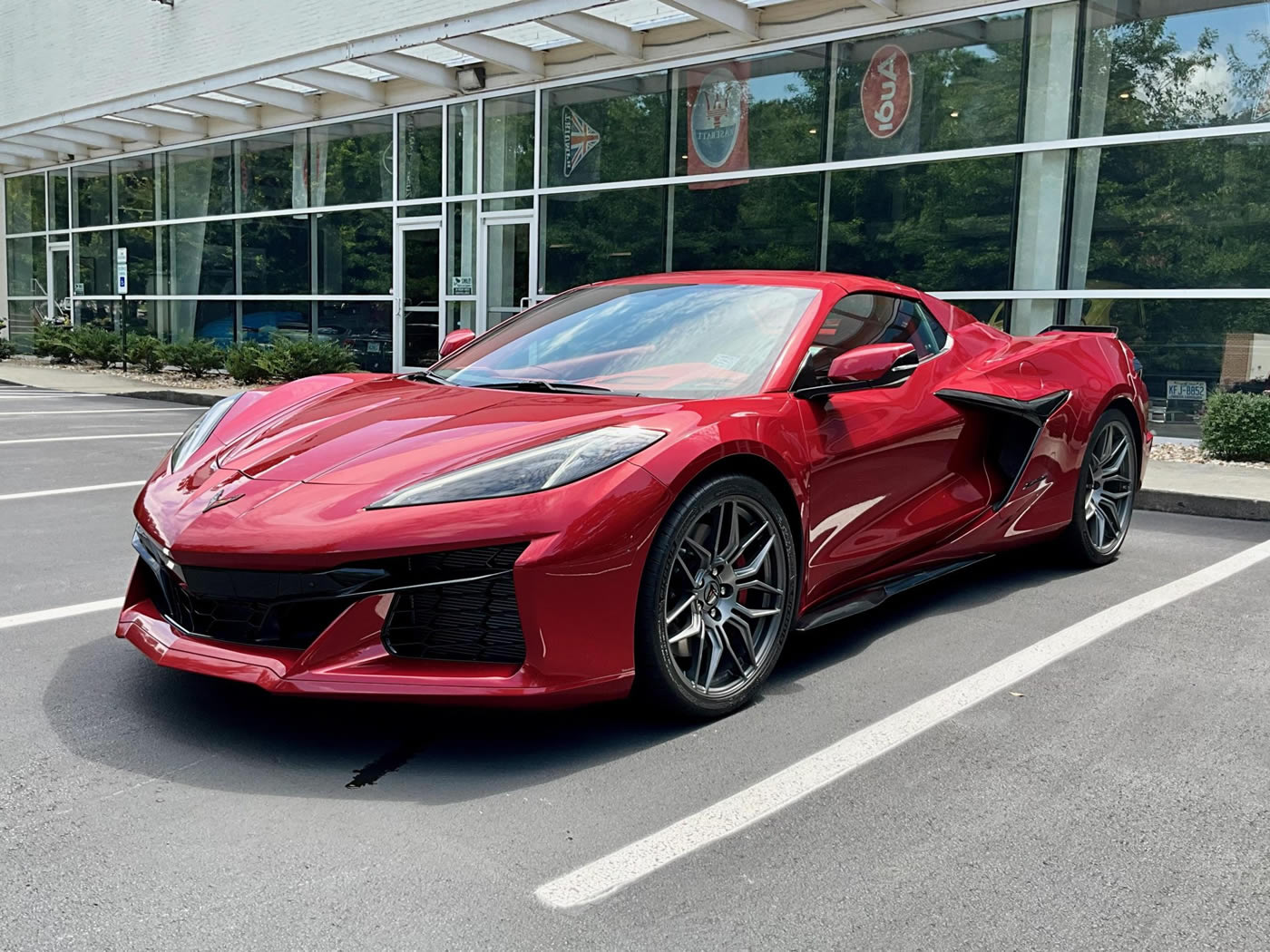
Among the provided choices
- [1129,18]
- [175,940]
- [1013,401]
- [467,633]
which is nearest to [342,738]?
[467,633]

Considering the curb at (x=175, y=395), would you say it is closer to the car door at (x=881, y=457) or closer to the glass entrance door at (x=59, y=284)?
the glass entrance door at (x=59, y=284)

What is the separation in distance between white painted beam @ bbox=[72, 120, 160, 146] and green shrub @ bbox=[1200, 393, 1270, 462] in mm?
19549

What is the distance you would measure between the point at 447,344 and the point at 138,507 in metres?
1.76

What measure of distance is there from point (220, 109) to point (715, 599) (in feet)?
61.3

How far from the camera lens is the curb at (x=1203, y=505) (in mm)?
7352

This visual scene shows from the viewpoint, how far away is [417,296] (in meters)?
17.4

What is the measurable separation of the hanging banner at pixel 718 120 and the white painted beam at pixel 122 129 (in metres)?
12.8

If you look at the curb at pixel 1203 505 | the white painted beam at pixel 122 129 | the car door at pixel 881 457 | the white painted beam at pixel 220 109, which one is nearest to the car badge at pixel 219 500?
the car door at pixel 881 457

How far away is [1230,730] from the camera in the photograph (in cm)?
341

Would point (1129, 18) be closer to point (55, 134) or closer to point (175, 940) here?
point (175, 940)

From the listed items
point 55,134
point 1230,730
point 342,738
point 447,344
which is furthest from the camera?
point 55,134

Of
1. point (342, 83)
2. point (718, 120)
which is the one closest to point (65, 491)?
point (718, 120)

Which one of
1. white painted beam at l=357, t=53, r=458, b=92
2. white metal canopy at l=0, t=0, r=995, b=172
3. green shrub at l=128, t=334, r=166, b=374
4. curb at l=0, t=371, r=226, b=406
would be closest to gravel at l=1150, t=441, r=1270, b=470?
white metal canopy at l=0, t=0, r=995, b=172

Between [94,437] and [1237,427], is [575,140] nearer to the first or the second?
[94,437]
